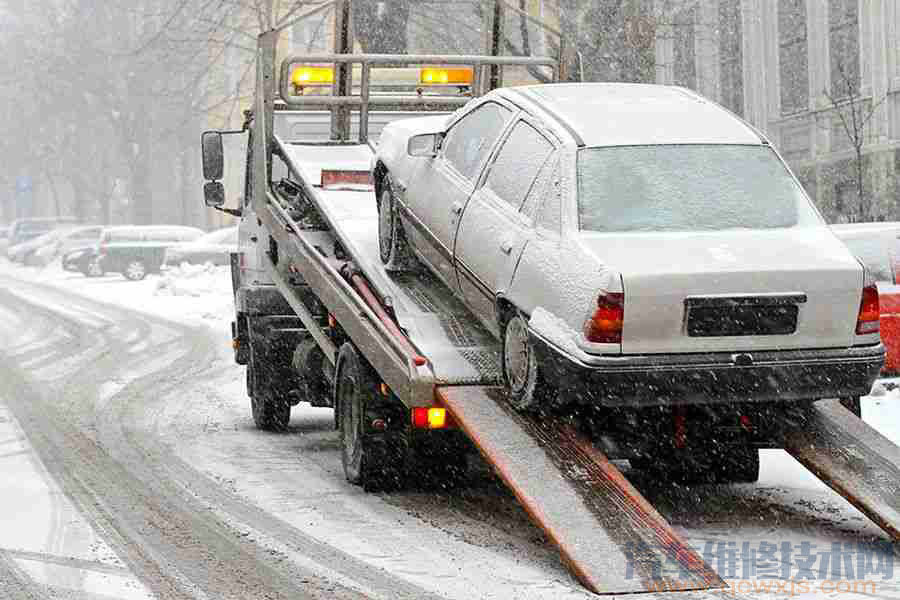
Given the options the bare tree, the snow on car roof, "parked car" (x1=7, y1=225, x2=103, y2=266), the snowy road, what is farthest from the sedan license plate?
"parked car" (x1=7, y1=225, x2=103, y2=266)

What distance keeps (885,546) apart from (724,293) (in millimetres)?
1517

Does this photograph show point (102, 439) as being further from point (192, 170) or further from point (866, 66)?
point (192, 170)

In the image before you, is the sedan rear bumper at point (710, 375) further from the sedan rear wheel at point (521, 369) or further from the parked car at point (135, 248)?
the parked car at point (135, 248)

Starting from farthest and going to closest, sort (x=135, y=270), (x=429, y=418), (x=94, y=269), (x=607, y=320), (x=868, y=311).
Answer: (x=94, y=269), (x=135, y=270), (x=429, y=418), (x=868, y=311), (x=607, y=320)

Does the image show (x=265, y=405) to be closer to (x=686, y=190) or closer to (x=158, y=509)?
(x=158, y=509)

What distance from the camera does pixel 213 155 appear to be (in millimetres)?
13117

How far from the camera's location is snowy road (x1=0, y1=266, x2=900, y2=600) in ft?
23.7

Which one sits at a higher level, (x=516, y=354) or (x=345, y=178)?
(x=345, y=178)

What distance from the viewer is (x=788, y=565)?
24.3ft

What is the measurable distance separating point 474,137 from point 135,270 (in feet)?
117

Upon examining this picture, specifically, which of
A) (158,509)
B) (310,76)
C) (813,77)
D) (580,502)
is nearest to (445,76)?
(310,76)

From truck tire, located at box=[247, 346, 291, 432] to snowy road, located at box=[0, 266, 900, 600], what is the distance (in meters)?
0.16

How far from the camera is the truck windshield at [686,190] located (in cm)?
808

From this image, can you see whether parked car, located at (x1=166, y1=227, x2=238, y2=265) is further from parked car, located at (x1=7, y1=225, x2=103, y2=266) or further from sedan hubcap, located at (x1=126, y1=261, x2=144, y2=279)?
parked car, located at (x1=7, y1=225, x2=103, y2=266)
